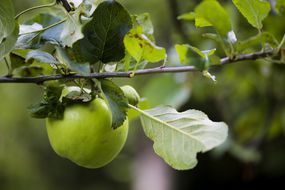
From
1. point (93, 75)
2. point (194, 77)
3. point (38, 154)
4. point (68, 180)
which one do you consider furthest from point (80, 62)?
point (68, 180)

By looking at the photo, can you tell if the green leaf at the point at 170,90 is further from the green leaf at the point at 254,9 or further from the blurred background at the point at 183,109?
the green leaf at the point at 254,9

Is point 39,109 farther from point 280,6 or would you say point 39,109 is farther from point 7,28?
point 280,6

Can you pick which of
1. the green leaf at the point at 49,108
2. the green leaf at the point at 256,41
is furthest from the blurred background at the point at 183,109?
the green leaf at the point at 49,108

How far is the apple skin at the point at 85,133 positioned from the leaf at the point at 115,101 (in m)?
0.03

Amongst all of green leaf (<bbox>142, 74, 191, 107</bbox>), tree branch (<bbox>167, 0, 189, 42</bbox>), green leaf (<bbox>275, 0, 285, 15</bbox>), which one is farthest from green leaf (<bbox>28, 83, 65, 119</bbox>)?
tree branch (<bbox>167, 0, 189, 42</bbox>)

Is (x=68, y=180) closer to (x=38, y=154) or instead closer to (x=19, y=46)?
(x=38, y=154)

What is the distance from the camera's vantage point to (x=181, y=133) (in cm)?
55

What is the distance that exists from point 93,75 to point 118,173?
12.6 feet

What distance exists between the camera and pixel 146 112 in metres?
0.60

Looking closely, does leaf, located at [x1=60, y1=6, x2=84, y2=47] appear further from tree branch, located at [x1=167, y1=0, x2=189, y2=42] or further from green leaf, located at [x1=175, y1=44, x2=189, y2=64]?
tree branch, located at [x1=167, y1=0, x2=189, y2=42]

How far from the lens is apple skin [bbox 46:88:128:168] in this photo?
576mm

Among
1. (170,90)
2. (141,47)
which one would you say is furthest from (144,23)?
(170,90)

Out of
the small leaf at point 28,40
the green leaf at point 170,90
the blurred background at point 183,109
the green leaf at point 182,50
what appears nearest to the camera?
the green leaf at point 182,50

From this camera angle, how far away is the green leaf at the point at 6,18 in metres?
0.55
